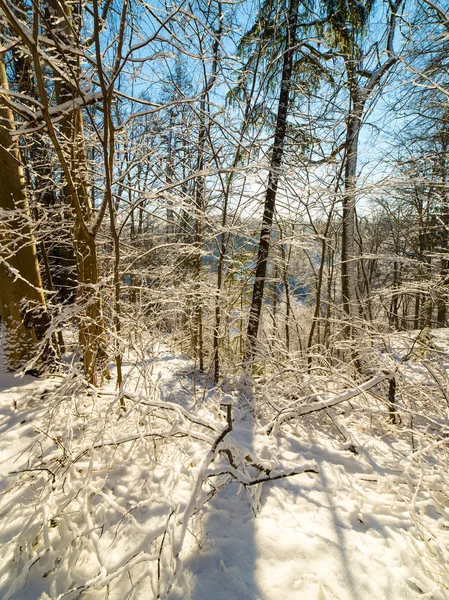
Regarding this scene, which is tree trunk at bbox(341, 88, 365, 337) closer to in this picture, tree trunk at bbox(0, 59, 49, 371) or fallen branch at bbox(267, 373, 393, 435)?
fallen branch at bbox(267, 373, 393, 435)

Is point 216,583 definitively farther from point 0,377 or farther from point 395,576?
point 0,377

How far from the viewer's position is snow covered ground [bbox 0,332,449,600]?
4.32ft

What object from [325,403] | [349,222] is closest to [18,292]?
[325,403]

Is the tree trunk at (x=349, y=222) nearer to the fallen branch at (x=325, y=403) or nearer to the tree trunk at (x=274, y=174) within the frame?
the tree trunk at (x=274, y=174)

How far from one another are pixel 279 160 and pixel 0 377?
591 cm

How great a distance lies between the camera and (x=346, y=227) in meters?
5.93

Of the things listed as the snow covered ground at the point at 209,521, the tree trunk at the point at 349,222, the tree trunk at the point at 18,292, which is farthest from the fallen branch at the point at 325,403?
the tree trunk at the point at 18,292

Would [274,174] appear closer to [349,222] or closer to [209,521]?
[349,222]

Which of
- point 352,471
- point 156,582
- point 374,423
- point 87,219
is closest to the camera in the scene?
point 156,582

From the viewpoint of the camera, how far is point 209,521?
1.69m

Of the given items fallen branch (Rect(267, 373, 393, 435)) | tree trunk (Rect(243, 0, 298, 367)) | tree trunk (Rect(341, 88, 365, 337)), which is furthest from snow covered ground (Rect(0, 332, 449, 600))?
tree trunk (Rect(341, 88, 365, 337))

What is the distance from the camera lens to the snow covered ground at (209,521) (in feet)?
4.32

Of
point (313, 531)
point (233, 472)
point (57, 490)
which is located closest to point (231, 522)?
point (233, 472)

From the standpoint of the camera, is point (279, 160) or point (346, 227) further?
point (346, 227)
